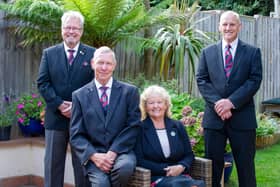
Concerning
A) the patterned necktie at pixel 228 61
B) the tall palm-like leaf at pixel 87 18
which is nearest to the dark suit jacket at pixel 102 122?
the patterned necktie at pixel 228 61

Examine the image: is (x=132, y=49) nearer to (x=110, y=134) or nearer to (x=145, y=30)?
(x=145, y=30)

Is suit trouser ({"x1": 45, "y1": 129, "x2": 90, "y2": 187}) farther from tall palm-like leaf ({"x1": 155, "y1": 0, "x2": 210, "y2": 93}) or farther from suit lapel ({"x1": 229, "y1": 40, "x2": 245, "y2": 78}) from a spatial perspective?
tall palm-like leaf ({"x1": 155, "y1": 0, "x2": 210, "y2": 93})

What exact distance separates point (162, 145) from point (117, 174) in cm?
51

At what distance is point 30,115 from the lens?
19.9 ft

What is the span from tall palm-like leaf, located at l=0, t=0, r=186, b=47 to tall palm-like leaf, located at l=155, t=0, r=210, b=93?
1.78 ft

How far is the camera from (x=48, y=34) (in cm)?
622

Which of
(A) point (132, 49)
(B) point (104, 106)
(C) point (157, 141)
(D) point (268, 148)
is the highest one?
(A) point (132, 49)

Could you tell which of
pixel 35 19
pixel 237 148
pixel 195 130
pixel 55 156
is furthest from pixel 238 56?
pixel 35 19

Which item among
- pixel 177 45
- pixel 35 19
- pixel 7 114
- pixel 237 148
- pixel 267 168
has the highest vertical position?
pixel 35 19

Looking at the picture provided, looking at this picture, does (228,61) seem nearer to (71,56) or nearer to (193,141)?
(193,141)

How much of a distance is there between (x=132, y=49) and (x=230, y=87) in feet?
9.48

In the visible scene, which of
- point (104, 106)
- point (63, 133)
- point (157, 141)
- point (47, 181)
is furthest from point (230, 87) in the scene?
point (47, 181)

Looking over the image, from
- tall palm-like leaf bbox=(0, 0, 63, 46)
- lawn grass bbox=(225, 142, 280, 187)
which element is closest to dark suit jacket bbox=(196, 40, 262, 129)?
lawn grass bbox=(225, 142, 280, 187)

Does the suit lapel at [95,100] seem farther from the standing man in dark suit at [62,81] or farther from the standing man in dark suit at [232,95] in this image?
the standing man in dark suit at [232,95]
